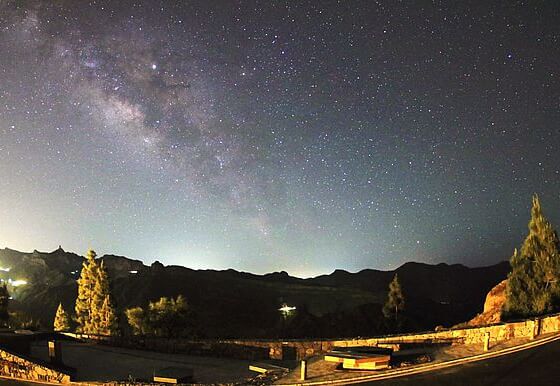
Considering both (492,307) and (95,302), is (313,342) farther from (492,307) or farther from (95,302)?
(95,302)

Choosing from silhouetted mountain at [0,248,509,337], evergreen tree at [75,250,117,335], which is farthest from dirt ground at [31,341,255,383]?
silhouetted mountain at [0,248,509,337]

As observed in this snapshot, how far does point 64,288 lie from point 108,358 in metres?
116

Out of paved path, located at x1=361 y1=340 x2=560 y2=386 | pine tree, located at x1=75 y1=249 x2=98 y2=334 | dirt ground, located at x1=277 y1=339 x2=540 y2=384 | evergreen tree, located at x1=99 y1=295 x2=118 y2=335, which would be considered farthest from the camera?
pine tree, located at x1=75 y1=249 x2=98 y2=334

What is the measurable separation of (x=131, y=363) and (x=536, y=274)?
2026 cm

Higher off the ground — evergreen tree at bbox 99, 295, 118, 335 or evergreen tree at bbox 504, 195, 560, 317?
evergreen tree at bbox 504, 195, 560, 317

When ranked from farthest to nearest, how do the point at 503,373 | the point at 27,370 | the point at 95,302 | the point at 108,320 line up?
the point at 95,302
the point at 108,320
the point at 27,370
the point at 503,373

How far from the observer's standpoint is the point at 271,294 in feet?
382

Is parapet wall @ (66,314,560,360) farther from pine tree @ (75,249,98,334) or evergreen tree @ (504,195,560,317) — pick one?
pine tree @ (75,249,98,334)

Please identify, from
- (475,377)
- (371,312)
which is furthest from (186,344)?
(371,312)

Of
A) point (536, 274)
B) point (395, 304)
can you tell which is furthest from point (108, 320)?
point (536, 274)

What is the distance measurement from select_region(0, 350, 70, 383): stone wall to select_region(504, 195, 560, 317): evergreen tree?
20.2 metres

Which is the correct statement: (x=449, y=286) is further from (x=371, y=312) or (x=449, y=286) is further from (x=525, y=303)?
(x=525, y=303)

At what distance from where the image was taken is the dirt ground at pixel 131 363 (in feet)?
62.1

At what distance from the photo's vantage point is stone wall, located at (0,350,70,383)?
56.3 feet
